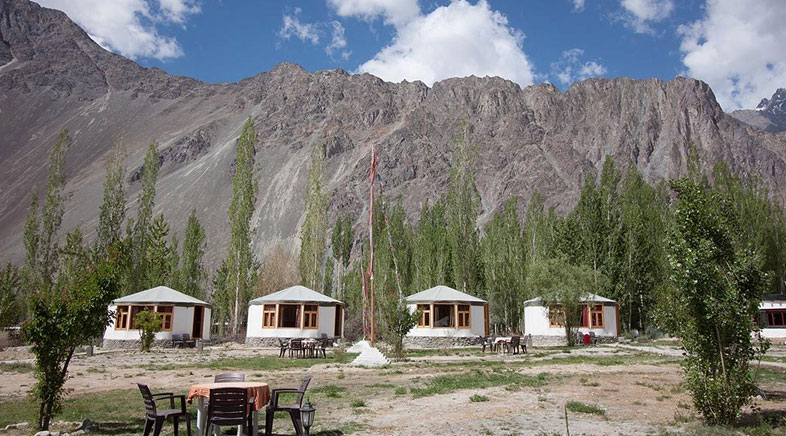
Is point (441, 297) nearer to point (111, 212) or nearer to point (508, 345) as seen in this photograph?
point (508, 345)

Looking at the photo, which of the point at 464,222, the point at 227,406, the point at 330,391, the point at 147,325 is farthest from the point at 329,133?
the point at 227,406

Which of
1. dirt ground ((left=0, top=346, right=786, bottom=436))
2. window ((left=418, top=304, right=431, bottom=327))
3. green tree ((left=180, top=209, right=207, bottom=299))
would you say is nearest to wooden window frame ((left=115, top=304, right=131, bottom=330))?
dirt ground ((left=0, top=346, right=786, bottom=436))

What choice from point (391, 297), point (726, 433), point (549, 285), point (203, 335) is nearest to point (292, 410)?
point (726, 433)

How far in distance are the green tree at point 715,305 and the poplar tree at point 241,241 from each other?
32500mm

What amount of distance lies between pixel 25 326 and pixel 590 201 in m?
36.6

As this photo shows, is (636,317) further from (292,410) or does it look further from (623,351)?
(292,410)

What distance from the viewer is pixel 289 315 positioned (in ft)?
106

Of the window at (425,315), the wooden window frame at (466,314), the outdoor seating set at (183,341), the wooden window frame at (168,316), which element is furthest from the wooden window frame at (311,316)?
the wooden window frame at (466,314)

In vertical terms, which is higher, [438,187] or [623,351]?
[438,187]

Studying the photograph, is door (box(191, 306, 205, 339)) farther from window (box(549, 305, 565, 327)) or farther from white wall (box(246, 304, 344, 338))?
window (box(549, 305, 565, 327))

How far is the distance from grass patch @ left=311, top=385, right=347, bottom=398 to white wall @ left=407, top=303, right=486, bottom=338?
18099 mm

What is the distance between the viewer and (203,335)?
32250 millimetres

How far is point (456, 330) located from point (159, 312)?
593 inches

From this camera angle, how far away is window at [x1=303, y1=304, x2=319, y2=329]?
30231 millimetres
